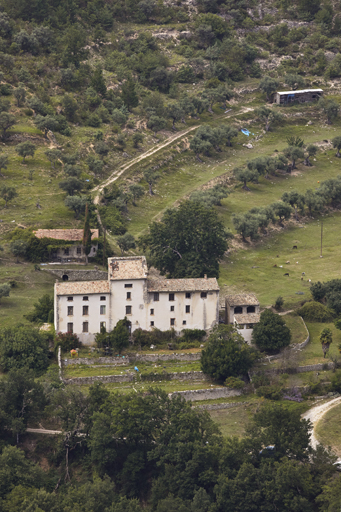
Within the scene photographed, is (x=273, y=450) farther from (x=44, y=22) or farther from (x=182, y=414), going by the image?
(x=44, y=22)

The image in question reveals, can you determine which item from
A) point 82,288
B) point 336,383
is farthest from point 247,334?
point 82,288

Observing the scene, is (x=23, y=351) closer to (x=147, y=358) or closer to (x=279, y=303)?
(x=147, y=358)

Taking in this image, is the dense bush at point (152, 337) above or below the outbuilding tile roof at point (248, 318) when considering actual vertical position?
below

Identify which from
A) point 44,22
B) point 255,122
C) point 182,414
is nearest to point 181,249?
point 182,414

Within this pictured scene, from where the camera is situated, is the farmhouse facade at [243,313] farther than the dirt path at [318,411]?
Yes

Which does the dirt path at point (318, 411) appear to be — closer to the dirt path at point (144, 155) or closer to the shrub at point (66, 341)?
the shrub at point (66, 341)

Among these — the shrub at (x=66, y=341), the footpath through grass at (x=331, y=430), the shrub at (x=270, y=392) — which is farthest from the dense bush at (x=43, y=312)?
the footpath through grass at (x=331, y=430)

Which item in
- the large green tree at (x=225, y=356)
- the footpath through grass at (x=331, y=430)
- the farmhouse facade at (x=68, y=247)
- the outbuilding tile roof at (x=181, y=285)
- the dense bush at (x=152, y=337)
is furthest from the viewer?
the farmhouse facade at (x=68, y=247)
